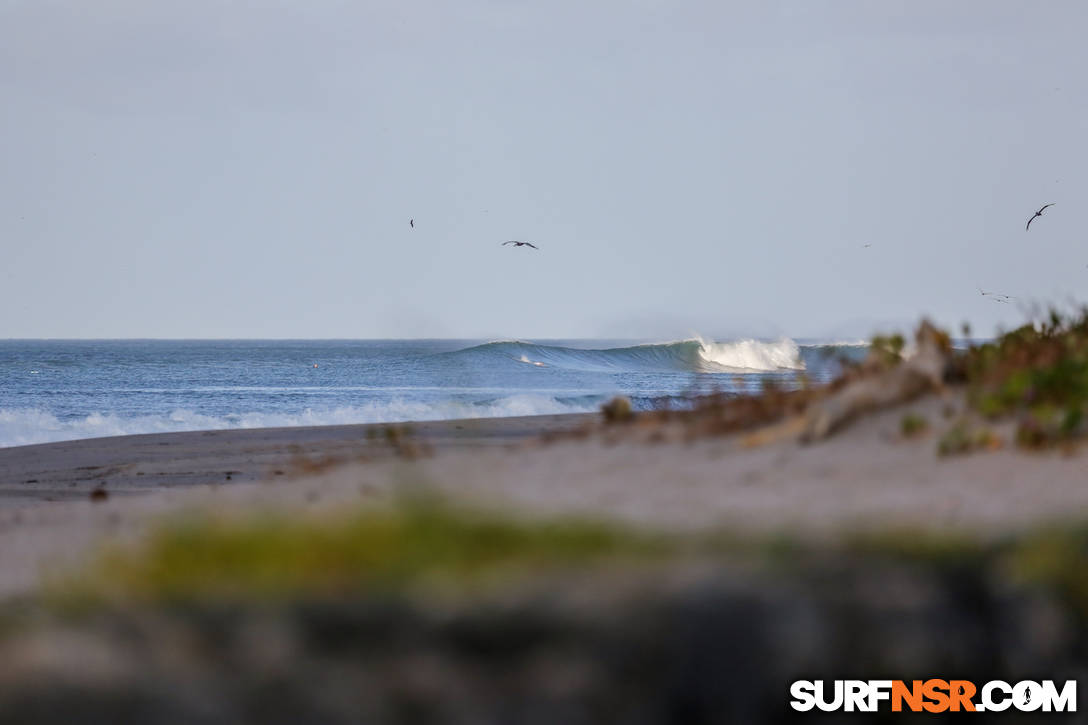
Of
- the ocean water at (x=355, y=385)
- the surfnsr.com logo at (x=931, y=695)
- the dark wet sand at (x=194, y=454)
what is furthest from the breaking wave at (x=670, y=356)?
the surfnsr.com logo at (x=931, y=695)

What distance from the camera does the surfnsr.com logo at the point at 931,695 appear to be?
114 inches

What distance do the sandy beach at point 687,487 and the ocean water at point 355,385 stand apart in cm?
74

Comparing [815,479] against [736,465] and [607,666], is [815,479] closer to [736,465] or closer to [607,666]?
[736,465]

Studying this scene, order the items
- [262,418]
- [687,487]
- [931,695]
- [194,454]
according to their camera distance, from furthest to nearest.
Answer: [262,418], [194,454], [687,487], [931,695]

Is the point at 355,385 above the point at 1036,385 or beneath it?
beneath

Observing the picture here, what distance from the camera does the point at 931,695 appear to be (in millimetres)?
3051

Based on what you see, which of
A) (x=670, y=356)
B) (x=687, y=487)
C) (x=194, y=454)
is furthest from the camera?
(x=670, y=356)

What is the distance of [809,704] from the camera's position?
2885mm

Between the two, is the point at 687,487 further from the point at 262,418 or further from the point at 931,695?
the point at 262,418

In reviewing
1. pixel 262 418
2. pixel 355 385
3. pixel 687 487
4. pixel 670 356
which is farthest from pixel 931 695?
pixel 670 356

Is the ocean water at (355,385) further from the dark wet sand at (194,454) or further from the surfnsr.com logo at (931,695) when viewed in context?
the surfnsr.com logo at (931,695)

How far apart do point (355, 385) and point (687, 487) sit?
3499 cm

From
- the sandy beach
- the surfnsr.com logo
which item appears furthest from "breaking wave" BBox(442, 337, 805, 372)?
the surfnsr.com logo

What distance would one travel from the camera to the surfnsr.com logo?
2.90 meters
